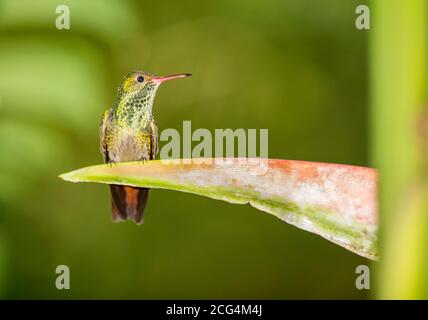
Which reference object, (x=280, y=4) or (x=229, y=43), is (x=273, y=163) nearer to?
(x=280, y=4)

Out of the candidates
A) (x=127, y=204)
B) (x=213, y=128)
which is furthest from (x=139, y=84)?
(x=213, y=128)

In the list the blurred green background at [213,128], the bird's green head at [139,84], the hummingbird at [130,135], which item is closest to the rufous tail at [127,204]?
the hummingbird at [130,135]

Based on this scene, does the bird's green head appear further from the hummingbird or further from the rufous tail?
the rufous tail

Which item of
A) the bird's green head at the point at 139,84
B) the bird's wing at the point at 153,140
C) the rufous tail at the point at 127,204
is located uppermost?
the bird's green head at the point at 139,84

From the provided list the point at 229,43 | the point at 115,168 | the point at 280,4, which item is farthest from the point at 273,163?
the point at 229,43

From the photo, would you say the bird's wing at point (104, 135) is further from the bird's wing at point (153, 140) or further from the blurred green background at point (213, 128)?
the blurred green background at point (213, 128)

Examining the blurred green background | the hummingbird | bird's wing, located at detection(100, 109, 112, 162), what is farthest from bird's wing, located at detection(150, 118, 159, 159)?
the blurred green background
